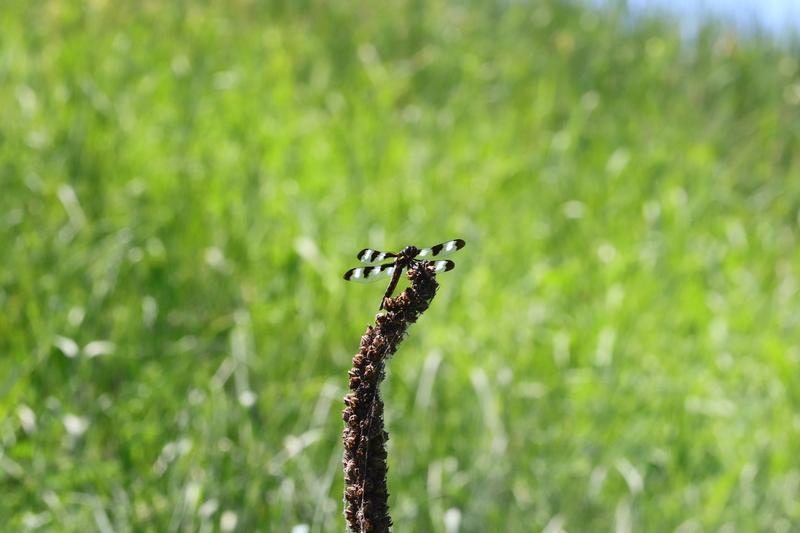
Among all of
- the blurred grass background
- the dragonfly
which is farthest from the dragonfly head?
the blurred grass background

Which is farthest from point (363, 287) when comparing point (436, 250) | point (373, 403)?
point (373, 403)

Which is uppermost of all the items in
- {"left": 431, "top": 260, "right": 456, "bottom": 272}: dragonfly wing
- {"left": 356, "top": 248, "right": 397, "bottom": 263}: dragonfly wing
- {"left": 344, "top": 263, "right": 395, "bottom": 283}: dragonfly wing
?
{"left": 356, "top": 248, "right": 397, "bottom": 263}: dragonfly wing

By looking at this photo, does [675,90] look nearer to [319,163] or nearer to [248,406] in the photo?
[319,163]

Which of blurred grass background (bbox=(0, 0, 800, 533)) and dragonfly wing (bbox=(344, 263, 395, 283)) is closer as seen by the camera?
dragonfly wing (bbox=(344, 263, 395, 283))

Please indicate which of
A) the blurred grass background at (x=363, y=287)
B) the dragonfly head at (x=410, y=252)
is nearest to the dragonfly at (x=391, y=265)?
the dragonfly head at (x=410, y=252)

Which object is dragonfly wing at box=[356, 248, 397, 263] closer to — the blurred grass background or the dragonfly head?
the dragonfly head

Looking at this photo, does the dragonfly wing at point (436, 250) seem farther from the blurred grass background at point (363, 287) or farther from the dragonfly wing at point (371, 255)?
the blurred grass background at point (363, 287)

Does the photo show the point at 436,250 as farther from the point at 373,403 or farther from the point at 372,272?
the point at 373,403
